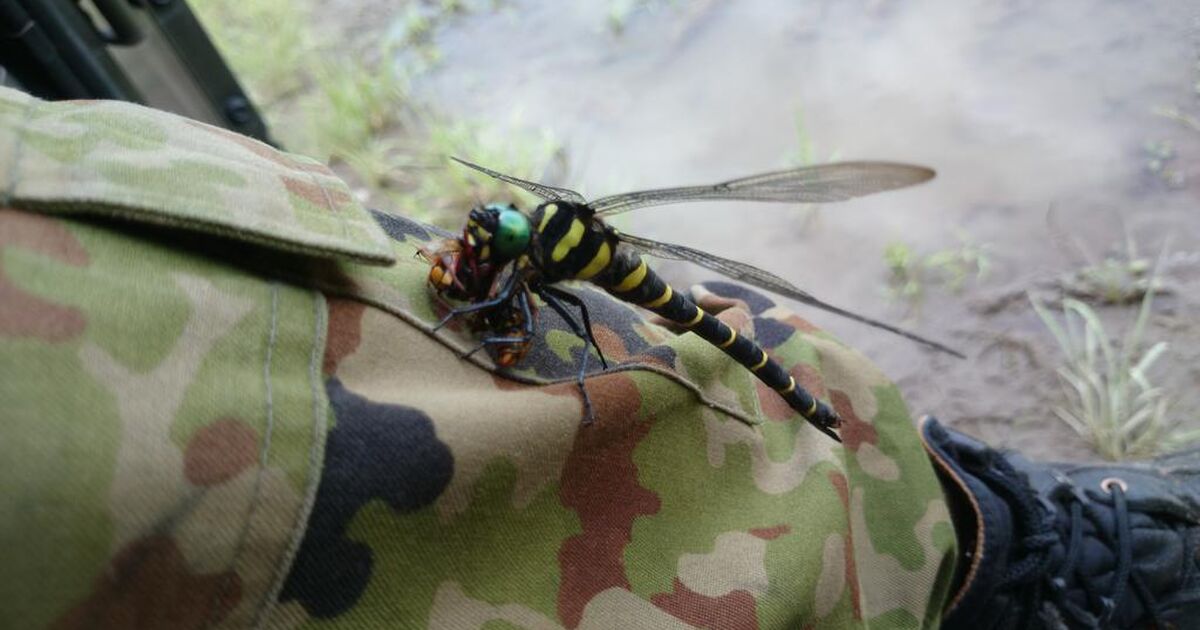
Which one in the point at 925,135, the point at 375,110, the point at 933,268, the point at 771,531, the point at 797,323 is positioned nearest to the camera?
the point at 771,531

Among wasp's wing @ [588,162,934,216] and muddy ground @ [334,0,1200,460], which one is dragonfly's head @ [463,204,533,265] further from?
muddy ground @ [334,0,1200,460]

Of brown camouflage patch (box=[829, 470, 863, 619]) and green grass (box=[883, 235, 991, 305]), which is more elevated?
brown camouflage patch (box=[829, 470, 863, 619])

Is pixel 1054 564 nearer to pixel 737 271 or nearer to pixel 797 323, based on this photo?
pixel 797 323

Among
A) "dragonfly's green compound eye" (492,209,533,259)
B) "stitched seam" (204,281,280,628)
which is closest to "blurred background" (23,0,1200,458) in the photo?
"dragonfly's green compound eye" (492,209,533,259)

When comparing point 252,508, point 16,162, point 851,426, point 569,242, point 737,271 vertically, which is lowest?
point 851,426

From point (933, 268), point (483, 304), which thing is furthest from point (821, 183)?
point (933, 268)

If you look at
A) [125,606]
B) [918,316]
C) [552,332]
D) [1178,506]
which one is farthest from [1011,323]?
[125,606]

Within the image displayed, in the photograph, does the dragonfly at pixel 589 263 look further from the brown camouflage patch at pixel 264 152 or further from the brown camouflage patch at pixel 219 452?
the brown camouflage patch at pixel 219 452
